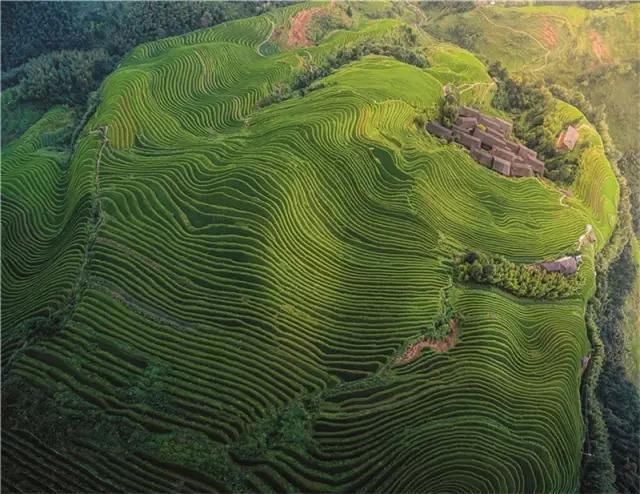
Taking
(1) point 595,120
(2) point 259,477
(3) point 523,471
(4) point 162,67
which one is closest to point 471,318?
(3) point 523,471

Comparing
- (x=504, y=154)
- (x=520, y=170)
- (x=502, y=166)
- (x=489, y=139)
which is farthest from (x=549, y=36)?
(x=502, y=166)

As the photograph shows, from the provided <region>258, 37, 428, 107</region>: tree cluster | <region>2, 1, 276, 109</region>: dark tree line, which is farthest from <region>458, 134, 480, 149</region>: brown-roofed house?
<region>2, 1, 276, 109</region>: dark tree line

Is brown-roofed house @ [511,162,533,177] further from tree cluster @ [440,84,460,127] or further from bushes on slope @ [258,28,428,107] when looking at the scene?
bushes on slope @ [258,28,428,107]

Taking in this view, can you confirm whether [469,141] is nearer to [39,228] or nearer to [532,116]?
[532,116]

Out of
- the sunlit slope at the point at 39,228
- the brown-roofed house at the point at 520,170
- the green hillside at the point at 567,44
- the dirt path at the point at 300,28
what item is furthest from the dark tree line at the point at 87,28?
the brown-roofed house at the point at 520,170

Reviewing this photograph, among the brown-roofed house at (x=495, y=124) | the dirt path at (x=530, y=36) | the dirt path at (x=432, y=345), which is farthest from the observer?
the dirt path at (x=530, y=36)

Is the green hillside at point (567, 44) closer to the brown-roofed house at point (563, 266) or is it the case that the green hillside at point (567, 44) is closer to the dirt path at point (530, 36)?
the dirt path at point (530, 36)
